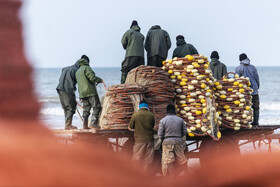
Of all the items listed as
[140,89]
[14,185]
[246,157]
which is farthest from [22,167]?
[140,89]

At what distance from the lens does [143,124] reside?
7098 millimetres

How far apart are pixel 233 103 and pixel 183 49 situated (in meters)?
1.91

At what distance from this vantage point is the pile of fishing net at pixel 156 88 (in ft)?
24.7

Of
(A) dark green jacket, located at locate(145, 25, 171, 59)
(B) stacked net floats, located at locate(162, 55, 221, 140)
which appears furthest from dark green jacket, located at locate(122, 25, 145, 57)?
(B) stacked net floats, located at locate(162, 55, 221, 140)

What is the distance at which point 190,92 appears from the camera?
7.64 m

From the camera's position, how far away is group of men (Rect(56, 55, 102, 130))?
324 inches

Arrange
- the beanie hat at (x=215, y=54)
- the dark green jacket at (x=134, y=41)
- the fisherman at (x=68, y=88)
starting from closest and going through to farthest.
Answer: the fisherman at (x=68, y=88), the dark green jacket at (x=134, y=41), the beanie hat at (x=215, y=54)

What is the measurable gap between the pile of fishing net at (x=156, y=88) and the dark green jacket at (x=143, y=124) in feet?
1.29

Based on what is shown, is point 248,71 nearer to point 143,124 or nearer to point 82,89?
point 143,124

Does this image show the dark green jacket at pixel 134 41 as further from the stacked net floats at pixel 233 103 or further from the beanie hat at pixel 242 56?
the beanie hat at pixel 242 56

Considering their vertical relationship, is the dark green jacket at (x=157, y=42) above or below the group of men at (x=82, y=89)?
above

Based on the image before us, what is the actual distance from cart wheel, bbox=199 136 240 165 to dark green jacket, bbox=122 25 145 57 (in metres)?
2.60

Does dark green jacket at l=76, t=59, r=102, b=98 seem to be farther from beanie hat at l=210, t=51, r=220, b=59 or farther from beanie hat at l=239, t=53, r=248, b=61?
beanie hat at l=239, t=53, r=248, b=61

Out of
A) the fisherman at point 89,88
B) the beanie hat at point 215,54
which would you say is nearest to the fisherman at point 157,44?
the beanie hat at point 215,54
